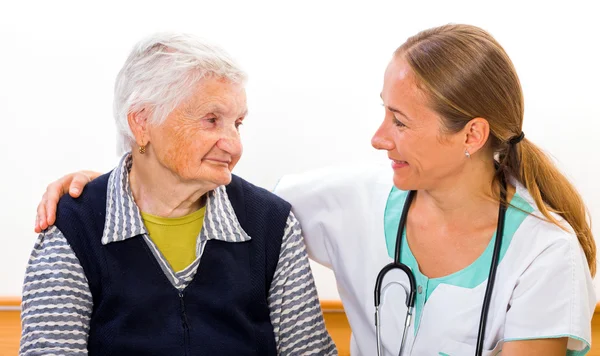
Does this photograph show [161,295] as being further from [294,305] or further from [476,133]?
[476,133]

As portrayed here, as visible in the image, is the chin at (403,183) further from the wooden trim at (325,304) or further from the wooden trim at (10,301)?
the wooden trim at (10,301)

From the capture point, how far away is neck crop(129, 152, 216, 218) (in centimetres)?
182

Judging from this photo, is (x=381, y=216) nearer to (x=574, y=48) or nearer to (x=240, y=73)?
(x=240, y=73)

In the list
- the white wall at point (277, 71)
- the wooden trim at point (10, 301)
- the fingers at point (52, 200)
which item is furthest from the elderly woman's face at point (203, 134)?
the wooden trim at point (10, 301)

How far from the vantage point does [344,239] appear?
2.04m

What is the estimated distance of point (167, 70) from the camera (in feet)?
5.63

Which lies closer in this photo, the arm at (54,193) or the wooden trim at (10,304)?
the arm at (54,193)

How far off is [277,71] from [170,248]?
2.94 feet

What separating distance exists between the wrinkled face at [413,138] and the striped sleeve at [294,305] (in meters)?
0.30

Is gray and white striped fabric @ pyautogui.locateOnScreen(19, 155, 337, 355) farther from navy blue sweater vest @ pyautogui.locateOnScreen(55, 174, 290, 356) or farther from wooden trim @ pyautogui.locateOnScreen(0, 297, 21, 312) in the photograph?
wooden trim @ pyautogui.locateOnScreen(0, 297, 21, 312)

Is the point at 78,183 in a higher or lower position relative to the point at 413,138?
lower

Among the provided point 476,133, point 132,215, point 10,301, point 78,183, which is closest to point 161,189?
point 132,215

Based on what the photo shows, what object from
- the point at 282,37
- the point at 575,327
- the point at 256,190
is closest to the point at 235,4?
the point at 282,37

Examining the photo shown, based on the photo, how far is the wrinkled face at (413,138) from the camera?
182 centimetres
